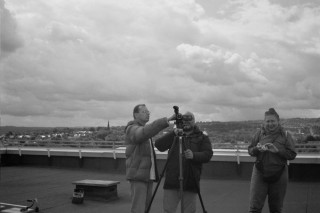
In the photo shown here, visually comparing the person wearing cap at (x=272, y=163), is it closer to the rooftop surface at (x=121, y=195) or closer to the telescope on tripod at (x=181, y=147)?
the telescope on tripod at (x=181, y=147)

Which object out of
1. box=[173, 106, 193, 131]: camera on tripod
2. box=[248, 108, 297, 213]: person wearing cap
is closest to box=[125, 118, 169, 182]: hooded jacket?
box=[173, 106, 193, 131]: camera on tripod

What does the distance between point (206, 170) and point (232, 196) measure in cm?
381

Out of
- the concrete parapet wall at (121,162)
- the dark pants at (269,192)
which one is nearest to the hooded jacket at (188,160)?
the dark pants at (269,192)

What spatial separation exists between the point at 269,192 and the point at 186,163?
1.28 m

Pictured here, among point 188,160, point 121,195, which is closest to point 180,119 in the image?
point 188,160

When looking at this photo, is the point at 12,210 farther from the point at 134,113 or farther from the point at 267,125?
the point at 267,125

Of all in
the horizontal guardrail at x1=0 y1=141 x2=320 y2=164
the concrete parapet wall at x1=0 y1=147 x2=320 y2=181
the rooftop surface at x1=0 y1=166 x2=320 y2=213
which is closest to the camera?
the rooftop surface at x1=0 y1=166 x2=320 y2=213

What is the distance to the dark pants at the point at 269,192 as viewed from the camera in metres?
4.84

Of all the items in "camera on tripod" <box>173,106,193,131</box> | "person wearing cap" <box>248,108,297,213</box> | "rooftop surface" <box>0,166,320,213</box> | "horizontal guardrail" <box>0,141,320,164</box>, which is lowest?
"rooftop surface" <box>0,166,320,213</box>

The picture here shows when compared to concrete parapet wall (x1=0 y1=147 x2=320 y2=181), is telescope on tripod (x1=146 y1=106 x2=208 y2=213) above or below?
above

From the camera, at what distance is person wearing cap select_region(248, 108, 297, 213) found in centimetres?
480

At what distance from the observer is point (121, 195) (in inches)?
348

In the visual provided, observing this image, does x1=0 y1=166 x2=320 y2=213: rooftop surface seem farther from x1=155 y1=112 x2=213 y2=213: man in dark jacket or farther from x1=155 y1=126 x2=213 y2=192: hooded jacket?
x1=155 y1=126 x2=213 y2=192: hooded jacket

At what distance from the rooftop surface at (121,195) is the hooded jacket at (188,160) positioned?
2900 millimetres
